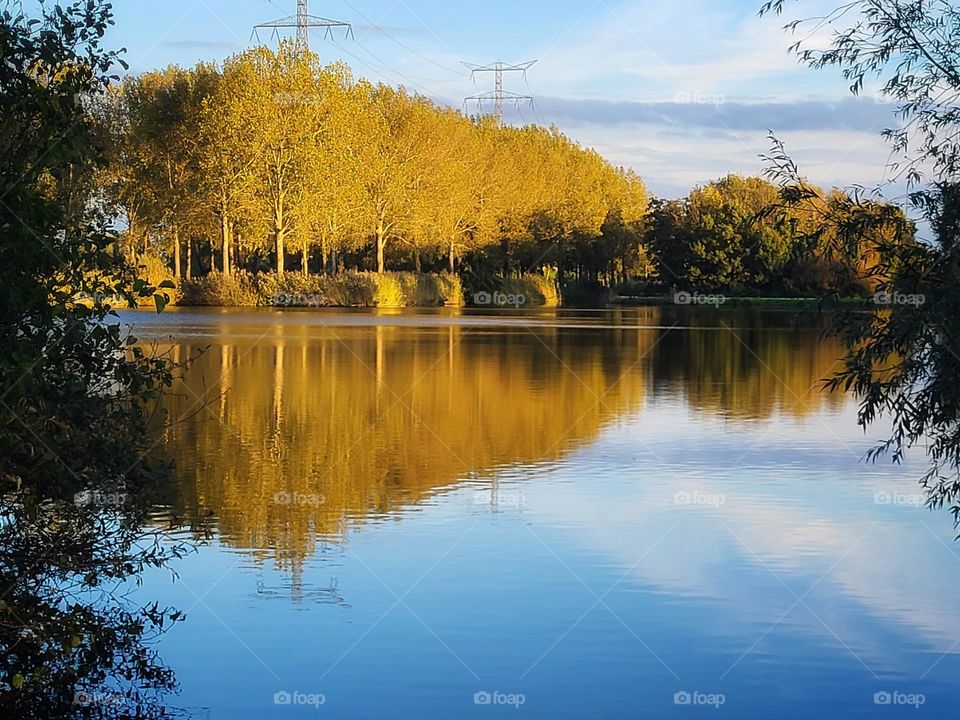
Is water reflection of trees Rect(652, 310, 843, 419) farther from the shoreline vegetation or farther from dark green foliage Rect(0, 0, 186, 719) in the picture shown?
the shoreline vegetation

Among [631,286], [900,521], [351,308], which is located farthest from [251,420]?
[631,286]

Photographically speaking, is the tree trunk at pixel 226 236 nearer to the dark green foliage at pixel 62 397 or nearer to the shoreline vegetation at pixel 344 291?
the shoreline vegetation at pixel 344 291

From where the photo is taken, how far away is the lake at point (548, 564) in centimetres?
909

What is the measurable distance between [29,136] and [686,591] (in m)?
6.38

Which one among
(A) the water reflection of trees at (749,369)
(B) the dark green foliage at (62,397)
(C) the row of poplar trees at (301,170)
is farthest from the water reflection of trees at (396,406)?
(C) the row of poplar trees at (301,170)

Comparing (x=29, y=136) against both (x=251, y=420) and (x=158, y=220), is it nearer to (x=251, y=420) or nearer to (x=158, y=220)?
(x=251, y=420)

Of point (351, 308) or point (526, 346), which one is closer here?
point (526, 346)

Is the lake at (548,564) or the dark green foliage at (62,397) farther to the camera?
the lake at (548,564)

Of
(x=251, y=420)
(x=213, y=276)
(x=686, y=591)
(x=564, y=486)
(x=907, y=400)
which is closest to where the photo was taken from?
(x=907, y=400)

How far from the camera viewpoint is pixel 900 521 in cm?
1538

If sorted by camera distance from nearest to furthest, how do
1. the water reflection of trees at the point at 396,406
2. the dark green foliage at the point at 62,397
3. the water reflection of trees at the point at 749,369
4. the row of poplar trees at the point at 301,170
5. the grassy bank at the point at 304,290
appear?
the dark green foliage at the point at 62,397 → the water reflection of trees at the point at 396,406 → the water reflection of trees at the point at 749,369 → the row of poplar trees at the point at 301,170 → the grassy bank at the point at 304,290

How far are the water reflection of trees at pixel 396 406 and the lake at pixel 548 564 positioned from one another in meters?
0.09

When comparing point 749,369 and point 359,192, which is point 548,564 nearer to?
point 749,369

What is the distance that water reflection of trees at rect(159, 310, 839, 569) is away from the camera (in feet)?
51.4
